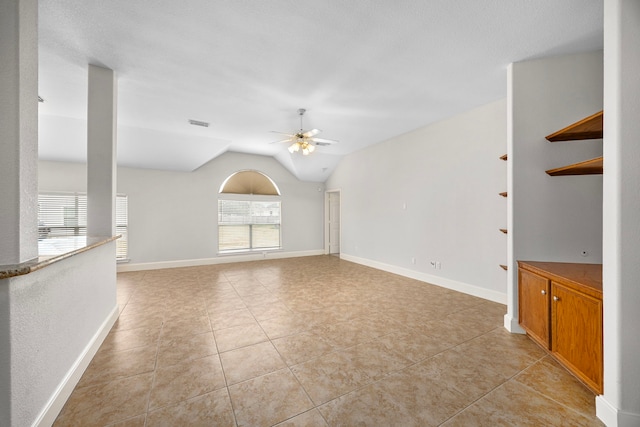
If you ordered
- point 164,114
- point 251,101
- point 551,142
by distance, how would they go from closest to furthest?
1. point 551,142
2. point 251,101
3. point 164,114

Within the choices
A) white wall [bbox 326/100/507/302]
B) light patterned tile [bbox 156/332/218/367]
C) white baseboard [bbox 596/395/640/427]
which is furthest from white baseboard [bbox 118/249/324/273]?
white baseboard [bbox 596/395/640/427]

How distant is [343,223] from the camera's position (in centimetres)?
731

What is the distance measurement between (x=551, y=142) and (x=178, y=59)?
4023mm

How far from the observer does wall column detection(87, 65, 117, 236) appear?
2883 mm

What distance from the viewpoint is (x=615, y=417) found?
1502 mm

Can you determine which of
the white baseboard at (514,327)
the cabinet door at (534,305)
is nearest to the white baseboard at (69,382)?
the cabinet door at (534,305)

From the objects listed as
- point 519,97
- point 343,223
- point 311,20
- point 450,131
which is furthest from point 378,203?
point 311,20

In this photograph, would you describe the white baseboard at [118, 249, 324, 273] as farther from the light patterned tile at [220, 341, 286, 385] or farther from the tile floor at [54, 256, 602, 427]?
the light patterned tile at [220, 341, 286, 385]

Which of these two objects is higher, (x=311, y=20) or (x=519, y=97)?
(x=311, y=20)

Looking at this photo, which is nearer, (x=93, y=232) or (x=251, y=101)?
(x=93, y=232)

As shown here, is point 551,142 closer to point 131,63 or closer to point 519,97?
point 519,97

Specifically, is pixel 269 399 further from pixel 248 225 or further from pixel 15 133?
pixel 248 225

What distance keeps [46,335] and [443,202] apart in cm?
492

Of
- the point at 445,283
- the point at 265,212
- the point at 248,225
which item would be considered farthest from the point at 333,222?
the point at 445,283
